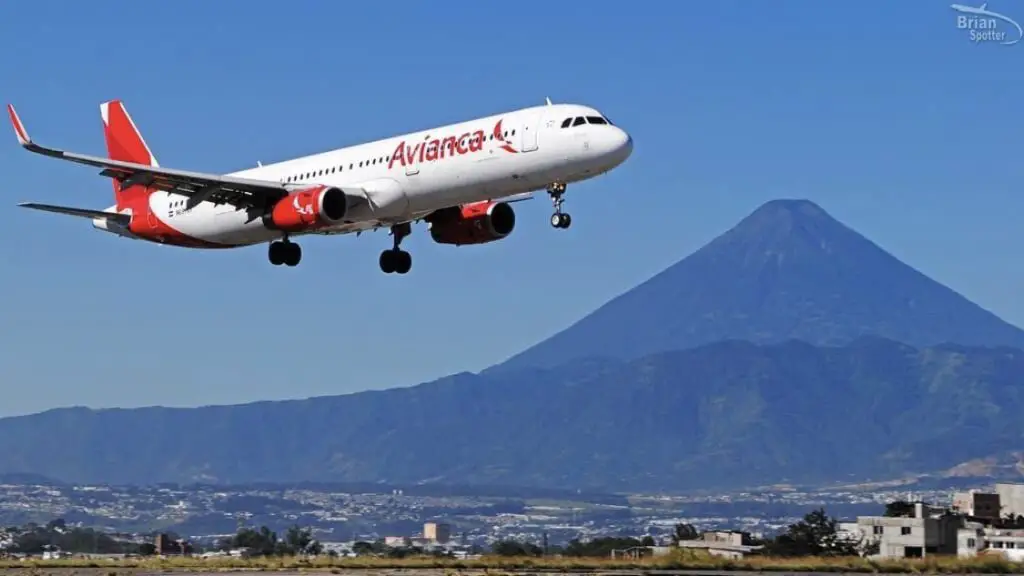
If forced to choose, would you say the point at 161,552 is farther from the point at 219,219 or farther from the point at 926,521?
the point at 926,521

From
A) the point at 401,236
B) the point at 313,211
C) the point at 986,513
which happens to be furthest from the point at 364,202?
the point at 986,513

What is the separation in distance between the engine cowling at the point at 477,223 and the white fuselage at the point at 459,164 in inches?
131

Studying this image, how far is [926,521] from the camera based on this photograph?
338 feet

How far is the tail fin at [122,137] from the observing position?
88250mm

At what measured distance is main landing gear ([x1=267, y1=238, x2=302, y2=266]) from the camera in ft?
245

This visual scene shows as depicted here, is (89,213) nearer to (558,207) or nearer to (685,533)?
(558,207)

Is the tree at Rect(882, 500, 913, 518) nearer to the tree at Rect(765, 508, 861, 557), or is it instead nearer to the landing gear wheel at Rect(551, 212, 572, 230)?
the tree at Rect(765, 508, 861, 557)

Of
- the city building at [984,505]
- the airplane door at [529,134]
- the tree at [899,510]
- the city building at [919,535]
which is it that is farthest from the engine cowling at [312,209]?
the city building at [984,505]

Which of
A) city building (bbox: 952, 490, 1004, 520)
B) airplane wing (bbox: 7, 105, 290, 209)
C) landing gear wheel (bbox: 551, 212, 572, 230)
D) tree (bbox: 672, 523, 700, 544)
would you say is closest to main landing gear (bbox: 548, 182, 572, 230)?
landing gear wheel (bbox: 551, 212, 572, 230)

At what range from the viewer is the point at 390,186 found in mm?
68875

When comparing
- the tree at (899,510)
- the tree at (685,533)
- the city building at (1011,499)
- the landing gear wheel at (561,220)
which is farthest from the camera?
the city building at (1011,499)

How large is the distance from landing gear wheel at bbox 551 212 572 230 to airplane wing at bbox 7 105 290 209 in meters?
12.6

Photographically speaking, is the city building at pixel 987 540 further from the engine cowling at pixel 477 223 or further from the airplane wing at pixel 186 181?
the airplane wing at pixel 186 181

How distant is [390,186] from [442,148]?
2674 mm
